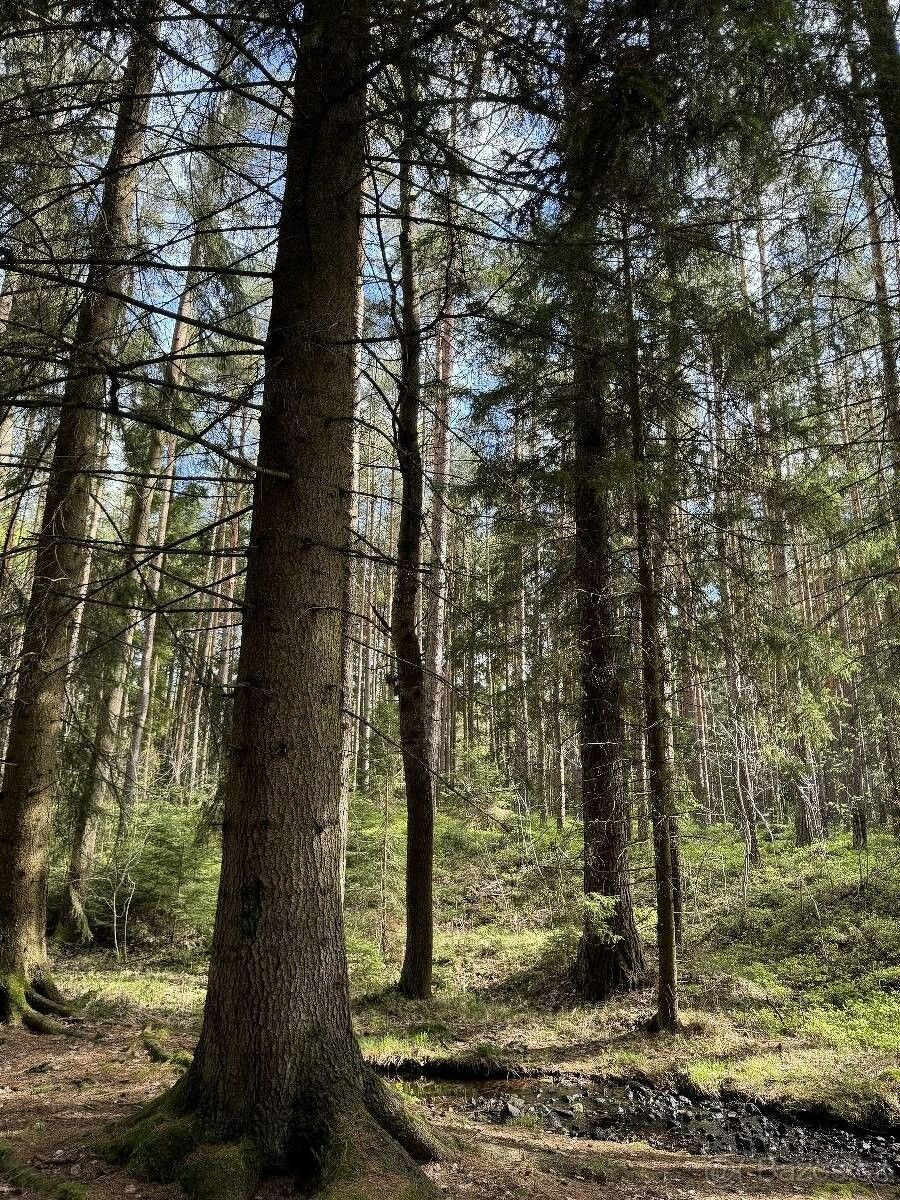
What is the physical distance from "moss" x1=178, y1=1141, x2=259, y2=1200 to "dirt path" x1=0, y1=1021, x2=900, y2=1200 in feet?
0.21

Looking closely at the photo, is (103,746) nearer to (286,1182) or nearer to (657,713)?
(657,713)

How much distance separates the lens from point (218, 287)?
17.9ft


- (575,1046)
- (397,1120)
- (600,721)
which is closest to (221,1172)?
(397,1120)

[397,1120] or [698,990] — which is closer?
[397,1120]

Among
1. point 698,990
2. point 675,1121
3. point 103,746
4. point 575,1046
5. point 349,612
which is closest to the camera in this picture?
point 349,612

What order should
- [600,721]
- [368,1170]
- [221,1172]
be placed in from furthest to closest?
[600,721] < [368,1170] < [221,1172]

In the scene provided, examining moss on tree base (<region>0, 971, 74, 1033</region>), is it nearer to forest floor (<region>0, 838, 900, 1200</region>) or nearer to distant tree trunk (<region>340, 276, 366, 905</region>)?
forest floor (<region>0, 838, 900, 1200</region>)

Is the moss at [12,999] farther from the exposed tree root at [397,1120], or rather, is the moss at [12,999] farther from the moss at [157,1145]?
the exposed tree root at [397,1120]

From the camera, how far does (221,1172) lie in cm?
307

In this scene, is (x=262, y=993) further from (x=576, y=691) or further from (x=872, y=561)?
(x=872, y=561)

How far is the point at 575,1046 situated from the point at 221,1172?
5699 millimetres

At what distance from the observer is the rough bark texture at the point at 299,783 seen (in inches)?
129

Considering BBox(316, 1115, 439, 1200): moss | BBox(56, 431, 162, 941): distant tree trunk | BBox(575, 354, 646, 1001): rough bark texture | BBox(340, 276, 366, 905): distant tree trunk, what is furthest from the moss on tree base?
BBox(575, 354, 646, 1001): rough bark texture

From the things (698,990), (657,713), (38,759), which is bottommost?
(698,990)
